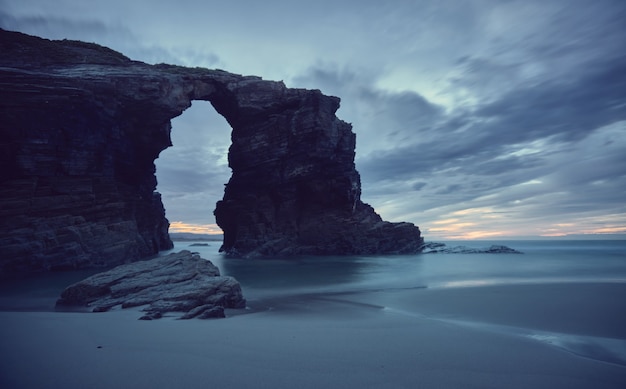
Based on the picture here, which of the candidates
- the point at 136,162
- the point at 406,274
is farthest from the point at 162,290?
the point at 136,162

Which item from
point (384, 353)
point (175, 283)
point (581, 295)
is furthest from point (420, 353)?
point (581, 295)

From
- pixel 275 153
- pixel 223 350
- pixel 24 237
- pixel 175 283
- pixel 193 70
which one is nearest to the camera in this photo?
pixel 223 350

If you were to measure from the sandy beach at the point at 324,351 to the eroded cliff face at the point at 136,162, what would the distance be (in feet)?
73.8

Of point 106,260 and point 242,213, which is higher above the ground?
point 242,213

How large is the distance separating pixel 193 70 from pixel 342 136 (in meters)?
22.9

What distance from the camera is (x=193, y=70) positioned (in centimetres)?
4181

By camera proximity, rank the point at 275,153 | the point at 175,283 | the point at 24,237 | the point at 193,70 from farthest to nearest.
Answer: the point at 275,153 < the point at 193,70 < the point at 24,237 < the point at 175,283

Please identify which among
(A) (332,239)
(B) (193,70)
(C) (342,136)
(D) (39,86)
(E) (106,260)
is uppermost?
(B) (193,70)

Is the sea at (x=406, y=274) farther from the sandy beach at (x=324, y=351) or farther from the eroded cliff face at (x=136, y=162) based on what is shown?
the eroded cliff face at (x=136, y=162)

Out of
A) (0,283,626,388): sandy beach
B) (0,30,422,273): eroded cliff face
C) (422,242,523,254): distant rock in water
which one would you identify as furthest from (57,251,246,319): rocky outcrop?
(422,242,523,254): distant rock in water

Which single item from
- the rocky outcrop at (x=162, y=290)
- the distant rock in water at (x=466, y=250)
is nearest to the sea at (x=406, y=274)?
the rocky outcrop at (x=162, y=290)

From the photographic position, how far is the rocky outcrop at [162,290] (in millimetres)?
9438

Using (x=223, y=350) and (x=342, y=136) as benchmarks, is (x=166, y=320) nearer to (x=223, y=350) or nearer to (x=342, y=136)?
(x=223, y=350)

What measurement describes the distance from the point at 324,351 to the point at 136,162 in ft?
135
